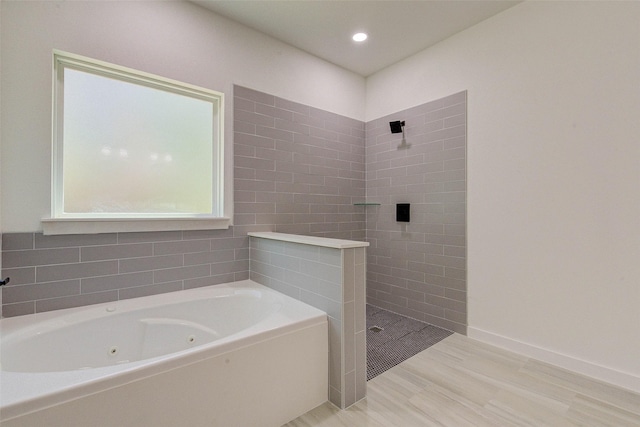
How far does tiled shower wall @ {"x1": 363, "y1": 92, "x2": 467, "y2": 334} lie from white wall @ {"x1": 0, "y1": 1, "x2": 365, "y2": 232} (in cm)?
125

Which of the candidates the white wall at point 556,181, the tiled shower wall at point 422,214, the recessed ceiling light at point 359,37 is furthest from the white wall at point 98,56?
the white wall at point 556,181

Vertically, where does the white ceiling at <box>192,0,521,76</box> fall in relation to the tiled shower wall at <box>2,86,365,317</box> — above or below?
above

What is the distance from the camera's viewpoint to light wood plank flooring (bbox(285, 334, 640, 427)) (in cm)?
155

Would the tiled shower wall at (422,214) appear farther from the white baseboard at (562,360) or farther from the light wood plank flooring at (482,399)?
the light wood plank flooring at (482,399)

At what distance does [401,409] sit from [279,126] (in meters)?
2.40

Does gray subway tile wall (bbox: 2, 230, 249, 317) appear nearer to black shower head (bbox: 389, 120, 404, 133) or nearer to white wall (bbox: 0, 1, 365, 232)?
white wall (bbox: 0, 1, 365, 232)

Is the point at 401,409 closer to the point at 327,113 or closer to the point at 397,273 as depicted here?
the point at 397,273

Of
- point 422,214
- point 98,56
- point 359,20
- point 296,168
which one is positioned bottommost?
point 422,214

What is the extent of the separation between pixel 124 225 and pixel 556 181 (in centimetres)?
306

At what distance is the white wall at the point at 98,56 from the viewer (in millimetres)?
1678

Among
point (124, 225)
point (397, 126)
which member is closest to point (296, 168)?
point (397, 126)

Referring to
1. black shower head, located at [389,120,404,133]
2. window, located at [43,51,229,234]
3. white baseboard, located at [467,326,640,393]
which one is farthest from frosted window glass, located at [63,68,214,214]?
white baseboard, located at [467,326,640,393]

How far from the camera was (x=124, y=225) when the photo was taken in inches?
78.5

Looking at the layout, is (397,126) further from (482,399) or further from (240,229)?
(482,399)
